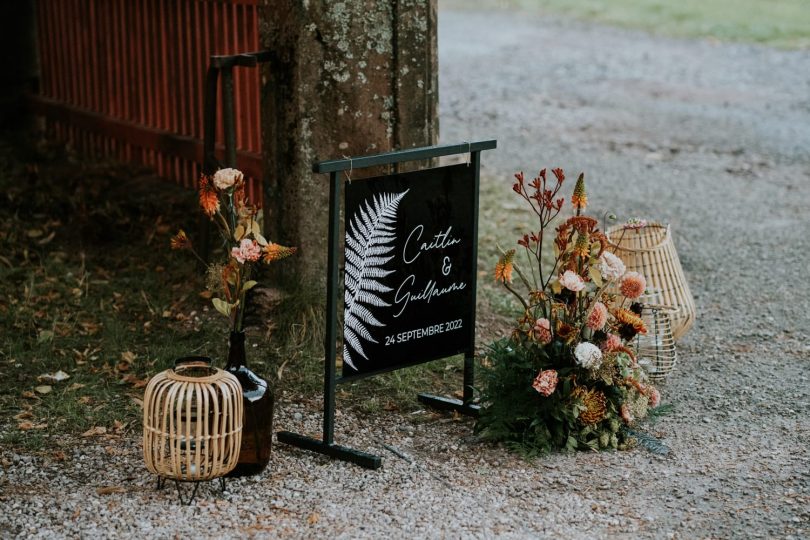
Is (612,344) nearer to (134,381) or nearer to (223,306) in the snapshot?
(223,306)

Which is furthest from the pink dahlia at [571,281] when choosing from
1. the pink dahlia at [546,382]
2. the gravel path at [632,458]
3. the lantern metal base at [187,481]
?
the lantern metal base at [187,481]

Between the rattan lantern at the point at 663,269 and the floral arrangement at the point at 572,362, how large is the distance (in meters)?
0.88

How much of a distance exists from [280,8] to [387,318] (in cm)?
177

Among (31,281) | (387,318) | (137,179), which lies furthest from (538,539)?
(137,179)

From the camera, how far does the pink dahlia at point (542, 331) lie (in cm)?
439

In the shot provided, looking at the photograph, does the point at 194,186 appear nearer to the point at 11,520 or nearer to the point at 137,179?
the point at 137,179

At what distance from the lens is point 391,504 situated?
4023 mm

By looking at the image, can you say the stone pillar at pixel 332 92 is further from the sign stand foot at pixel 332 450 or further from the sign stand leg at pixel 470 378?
the sign stand foot at pixel 332 450

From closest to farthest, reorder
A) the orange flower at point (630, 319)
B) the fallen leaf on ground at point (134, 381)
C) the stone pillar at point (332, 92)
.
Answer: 1. the orange flower at point (630, 319)
2. the fallen leaf on ground at point (134, 381)
3. the stone pillar at point (332, 92)

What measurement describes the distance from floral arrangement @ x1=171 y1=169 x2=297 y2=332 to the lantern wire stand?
13.5 inches

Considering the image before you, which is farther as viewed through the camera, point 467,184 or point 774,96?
point 774,96

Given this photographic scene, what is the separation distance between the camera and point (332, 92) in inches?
211

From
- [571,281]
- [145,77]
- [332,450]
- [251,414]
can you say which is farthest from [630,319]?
[145,77]

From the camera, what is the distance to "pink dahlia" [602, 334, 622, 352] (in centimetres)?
435
